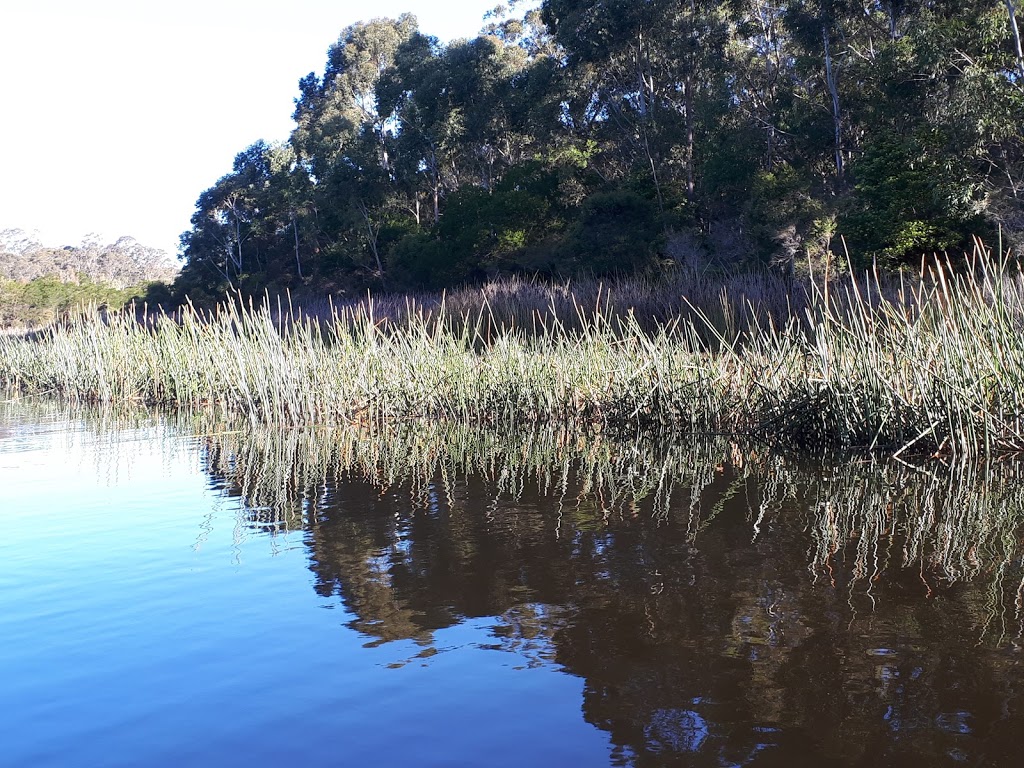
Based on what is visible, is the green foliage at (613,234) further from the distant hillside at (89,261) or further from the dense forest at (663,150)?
the distant hillside at (89,261)

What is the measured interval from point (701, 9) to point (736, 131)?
3969mm

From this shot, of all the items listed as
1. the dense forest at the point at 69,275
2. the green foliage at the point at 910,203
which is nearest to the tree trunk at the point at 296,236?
the dense forest at the point at 69,275

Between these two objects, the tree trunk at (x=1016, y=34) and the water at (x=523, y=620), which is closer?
the water at (x=523, y=620)

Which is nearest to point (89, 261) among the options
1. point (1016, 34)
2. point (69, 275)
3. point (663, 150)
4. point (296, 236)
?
point (69, 275)

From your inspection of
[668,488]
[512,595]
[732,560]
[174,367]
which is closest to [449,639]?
[512,595]

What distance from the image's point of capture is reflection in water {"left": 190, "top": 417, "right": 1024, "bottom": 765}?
2549 mm

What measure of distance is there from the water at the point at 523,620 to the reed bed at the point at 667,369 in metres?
0.49

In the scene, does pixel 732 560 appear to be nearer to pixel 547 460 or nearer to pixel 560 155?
pixel 547 460

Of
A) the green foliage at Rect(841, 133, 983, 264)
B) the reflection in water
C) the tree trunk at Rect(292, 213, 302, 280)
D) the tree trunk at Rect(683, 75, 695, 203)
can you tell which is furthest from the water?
the tree trunk at Rect(292, 213, 302, 280)

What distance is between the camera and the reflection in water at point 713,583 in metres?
2.55

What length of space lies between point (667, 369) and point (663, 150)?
23.2m

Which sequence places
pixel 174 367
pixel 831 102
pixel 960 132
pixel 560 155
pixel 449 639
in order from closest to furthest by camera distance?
pixel 449 639, pixel 174 367, pixel 960 132, pixel 831 102, pixel 560 155

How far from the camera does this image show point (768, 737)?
245cm

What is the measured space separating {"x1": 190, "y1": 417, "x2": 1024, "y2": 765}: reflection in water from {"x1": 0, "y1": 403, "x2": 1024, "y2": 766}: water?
1 centimetres
